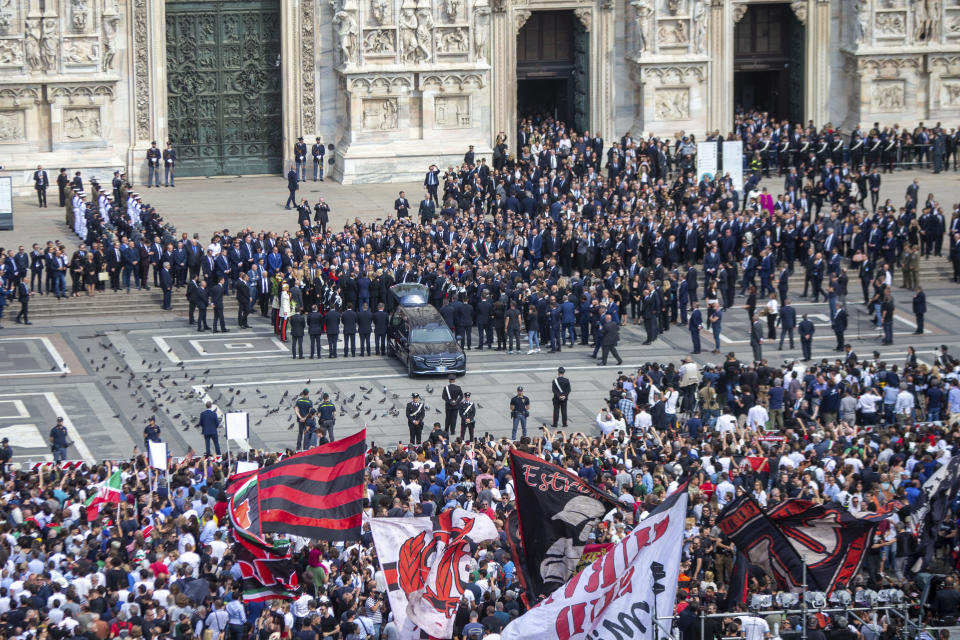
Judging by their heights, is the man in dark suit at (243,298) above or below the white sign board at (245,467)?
above

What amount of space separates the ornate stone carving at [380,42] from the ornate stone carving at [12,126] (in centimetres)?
1200

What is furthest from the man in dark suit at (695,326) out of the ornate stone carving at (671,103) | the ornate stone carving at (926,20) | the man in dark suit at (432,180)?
the ornate stone carving at (926,20)

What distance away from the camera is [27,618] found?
25.1 m

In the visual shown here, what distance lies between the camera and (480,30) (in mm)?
64000

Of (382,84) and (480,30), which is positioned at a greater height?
(480,30)

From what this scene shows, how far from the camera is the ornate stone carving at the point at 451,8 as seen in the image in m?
63.3

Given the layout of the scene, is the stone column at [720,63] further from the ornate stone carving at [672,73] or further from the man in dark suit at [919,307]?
the man in dark suit at [919,307]

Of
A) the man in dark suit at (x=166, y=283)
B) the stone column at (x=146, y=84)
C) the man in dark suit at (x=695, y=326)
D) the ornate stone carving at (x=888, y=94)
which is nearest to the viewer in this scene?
the man in dark suit at (x=695, y=326)

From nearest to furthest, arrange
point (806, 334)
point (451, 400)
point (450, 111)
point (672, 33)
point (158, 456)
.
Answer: point (158, 456) < point (451, 400) < point (806, 334) < point (450, 111) < point (672, 33)

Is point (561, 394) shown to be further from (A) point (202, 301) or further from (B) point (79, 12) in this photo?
(B) point (79, 12)

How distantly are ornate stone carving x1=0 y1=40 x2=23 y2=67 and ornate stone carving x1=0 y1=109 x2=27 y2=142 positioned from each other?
1646 mm

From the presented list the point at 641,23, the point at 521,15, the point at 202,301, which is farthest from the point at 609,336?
the point at 521,15

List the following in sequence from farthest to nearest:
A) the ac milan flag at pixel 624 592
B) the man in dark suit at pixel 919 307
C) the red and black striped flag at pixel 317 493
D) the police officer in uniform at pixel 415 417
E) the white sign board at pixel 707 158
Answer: the white sign board at pixel 707 158 < the man in dark suit at pixel 919 307 < the police officer in uniform at pixel 415 417 < the red and black striped flag at pixel 317 493 < the ac milan flag at pixel 624 592

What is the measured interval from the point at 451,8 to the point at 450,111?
3.73 m
